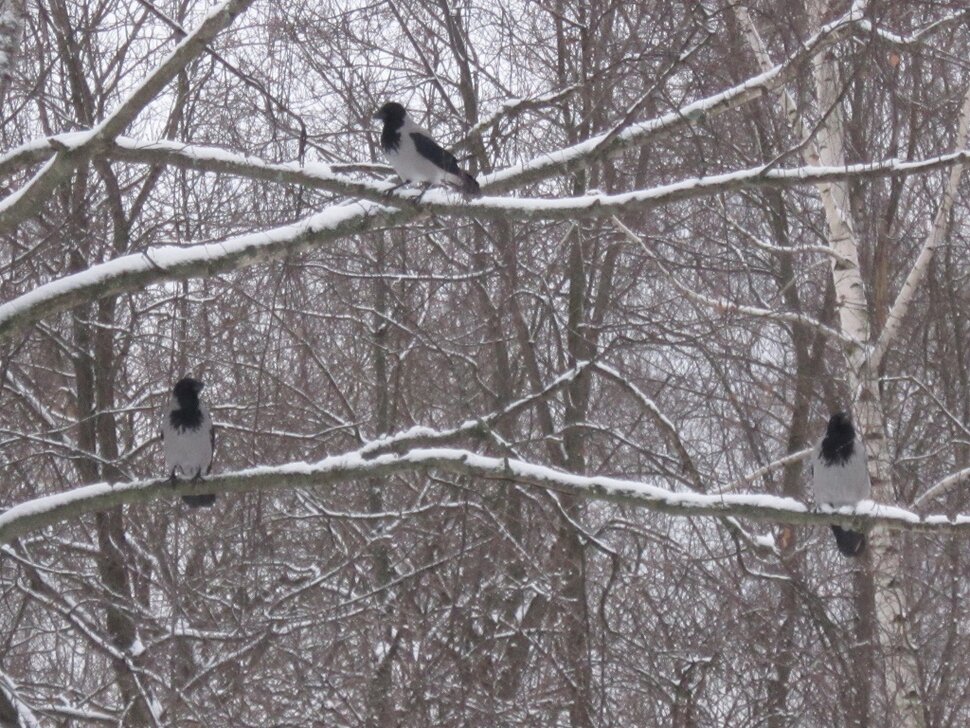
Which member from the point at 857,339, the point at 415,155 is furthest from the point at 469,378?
the point at 415,155

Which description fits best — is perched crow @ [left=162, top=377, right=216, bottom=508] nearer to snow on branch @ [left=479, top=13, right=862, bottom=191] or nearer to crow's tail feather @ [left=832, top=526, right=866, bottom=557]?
snow on branch @ [left=479, top=13, right=862, bottom=191]

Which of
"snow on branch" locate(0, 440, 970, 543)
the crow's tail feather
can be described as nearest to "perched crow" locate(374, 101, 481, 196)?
"snow on branch" locate(0, 440, 970, 543)

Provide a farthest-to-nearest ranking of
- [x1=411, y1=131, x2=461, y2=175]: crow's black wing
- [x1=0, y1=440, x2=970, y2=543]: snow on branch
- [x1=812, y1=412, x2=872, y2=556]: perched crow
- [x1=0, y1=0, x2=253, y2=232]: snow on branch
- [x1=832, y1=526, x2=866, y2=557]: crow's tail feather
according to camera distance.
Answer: [x1=832, y1=526, x2=866, y2=557]: crow's tail feather < [x1=812, y1=412, x2=872, y2=556]: perched crow < [x1=411, y1=131, x2=461, y2=175]: crow's black wing < [x1=0, y1=440, x2=970, y2=543]: snow on branch < [x1=0, y1=0, x2=253, y2=232]: snow on branch

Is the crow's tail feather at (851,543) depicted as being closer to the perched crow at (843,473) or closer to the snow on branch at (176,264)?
the perched crow at (843,473)

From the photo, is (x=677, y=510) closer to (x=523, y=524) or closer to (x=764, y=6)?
(x=523, y=524)

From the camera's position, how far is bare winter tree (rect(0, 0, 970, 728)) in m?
4.87

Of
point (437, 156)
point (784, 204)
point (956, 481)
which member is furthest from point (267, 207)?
point (784, 204)

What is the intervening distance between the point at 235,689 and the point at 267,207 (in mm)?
2466

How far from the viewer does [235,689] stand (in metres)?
6.30

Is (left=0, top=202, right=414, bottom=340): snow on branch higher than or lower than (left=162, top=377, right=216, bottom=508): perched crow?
higher

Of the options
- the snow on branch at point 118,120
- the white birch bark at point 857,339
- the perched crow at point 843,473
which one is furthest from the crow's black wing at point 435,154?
the perched crow at point 843,473

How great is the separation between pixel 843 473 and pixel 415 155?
3189 millimetres

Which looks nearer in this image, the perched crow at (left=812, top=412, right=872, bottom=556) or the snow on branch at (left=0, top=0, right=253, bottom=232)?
the snow on branch at (left=0, top=0, right=253, bottom=232)

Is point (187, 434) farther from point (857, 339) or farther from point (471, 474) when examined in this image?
point (857, 339)
